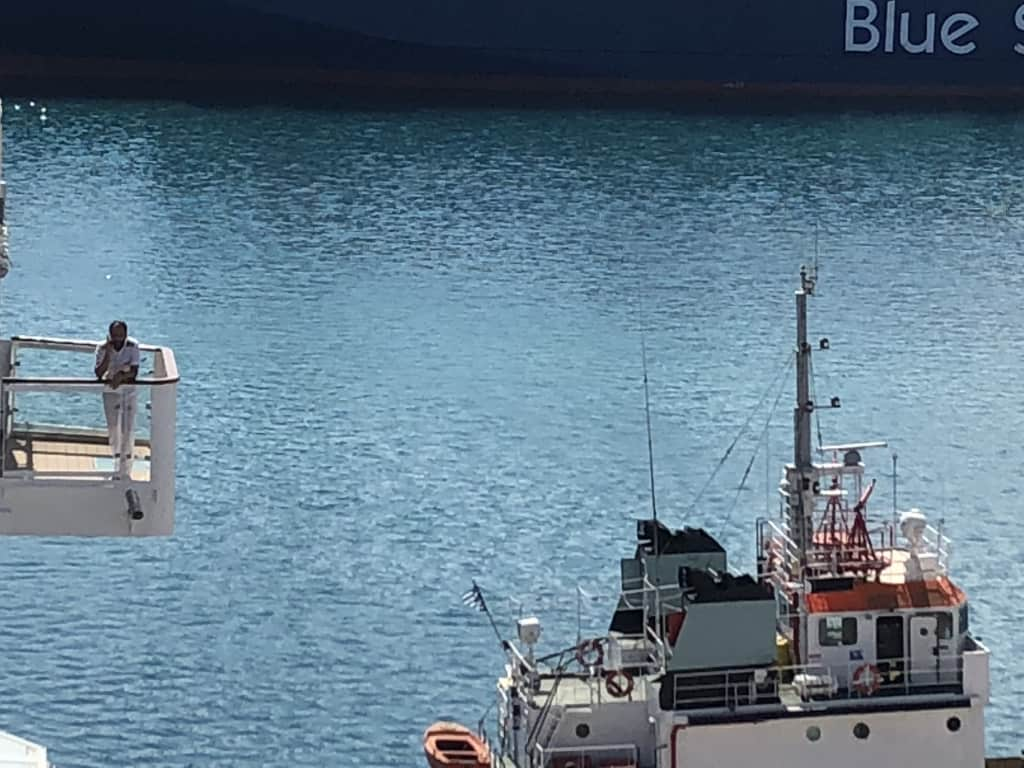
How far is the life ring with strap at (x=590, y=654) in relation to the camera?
19.1 metres

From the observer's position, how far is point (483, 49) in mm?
65562

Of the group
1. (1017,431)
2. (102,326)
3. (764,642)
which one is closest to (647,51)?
(102,326)

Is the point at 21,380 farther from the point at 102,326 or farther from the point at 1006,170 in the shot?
the point at 1006,170

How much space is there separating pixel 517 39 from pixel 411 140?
7783 millimetres

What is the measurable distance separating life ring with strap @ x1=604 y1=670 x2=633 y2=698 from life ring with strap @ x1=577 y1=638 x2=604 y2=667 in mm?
179

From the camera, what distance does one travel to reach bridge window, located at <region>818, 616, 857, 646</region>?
1839cm

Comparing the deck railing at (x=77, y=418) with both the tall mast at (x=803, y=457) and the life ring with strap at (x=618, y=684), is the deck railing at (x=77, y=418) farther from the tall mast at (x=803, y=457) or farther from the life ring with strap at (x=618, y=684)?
the tall mast at (x=803, y=457)

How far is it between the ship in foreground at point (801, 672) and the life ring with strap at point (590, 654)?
0.04m

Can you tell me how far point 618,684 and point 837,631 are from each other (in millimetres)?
1649

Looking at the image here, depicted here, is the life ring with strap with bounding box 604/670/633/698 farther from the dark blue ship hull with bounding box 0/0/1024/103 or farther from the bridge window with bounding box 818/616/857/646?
the dark blue ship hull with bounding box 0/0/1024/103

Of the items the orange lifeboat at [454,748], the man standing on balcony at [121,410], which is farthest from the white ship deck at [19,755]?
the orange lifeboat at [454,748]

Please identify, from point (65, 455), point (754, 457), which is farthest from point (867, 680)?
point (754, 457)

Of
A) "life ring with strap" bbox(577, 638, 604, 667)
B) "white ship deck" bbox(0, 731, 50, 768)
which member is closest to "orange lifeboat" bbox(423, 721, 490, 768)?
"life ring with strap" bbox(577, 638, 604, 667)

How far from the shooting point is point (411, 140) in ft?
193
